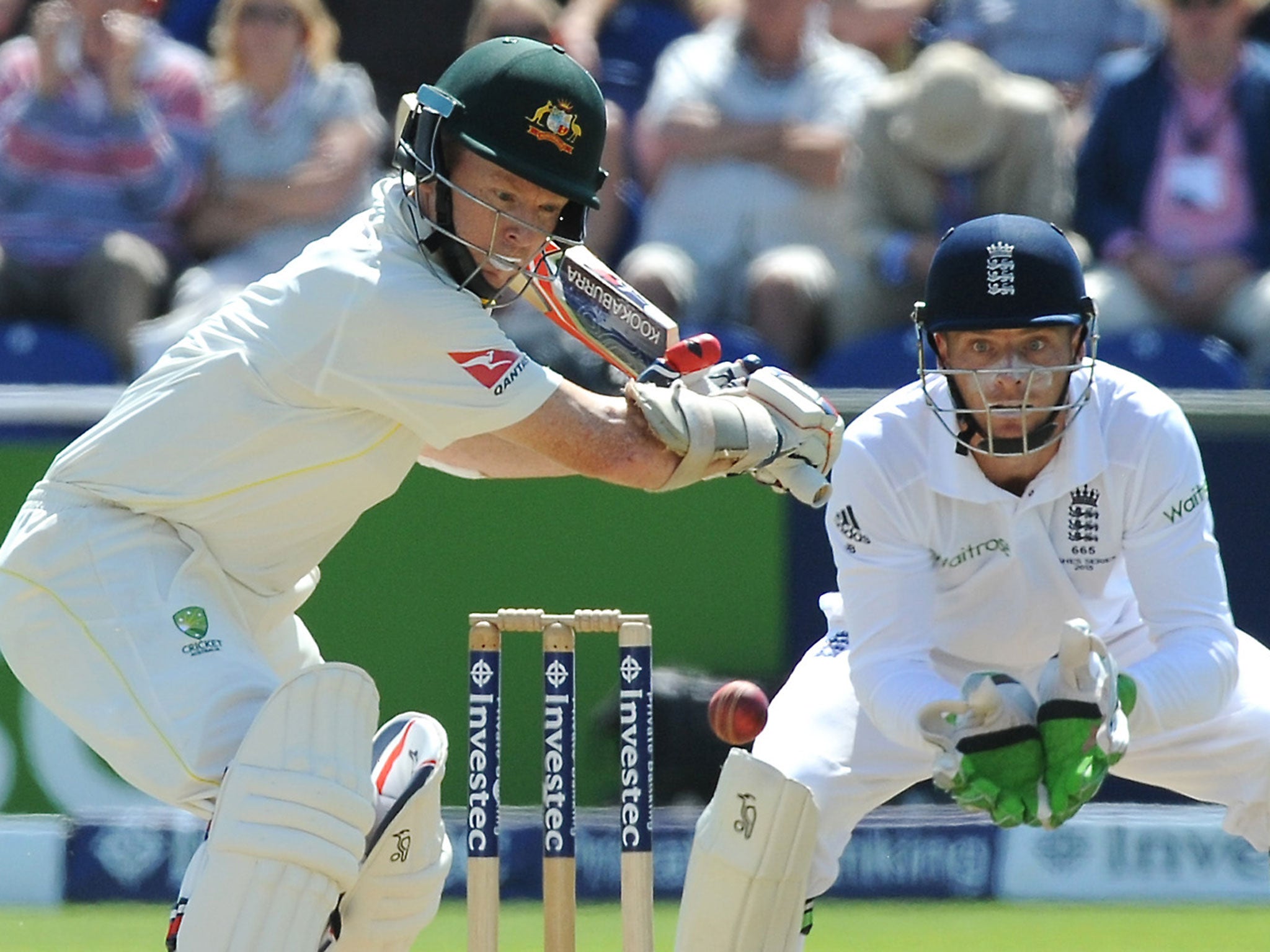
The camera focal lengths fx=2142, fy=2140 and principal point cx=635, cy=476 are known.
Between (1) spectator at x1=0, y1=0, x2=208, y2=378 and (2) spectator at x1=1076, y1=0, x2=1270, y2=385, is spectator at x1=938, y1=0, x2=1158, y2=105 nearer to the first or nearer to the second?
(2) spectator at x1=1076, y1=0, x2=1270, y2=385

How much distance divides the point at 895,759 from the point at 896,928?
165 cm

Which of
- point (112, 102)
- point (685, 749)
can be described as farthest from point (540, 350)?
point (112, 102)

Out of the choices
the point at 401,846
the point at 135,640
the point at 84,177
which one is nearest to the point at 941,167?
the point at 84,177

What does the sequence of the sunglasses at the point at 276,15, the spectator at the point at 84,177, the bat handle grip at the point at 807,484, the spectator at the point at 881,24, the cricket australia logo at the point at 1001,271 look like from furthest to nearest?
the spectator at the point at 881,24
the sunglasses at the point at 276,15
the spectator at the point at 84,177
the cricket australia logo at the point at 1001,271
the bat handle grip at the point at 807,484

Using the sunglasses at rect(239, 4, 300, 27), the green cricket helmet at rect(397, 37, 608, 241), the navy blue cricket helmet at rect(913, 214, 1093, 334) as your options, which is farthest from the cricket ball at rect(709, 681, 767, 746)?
the sunglasses at rect(239, 4, 300, 27)

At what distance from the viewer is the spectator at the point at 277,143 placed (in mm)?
6809

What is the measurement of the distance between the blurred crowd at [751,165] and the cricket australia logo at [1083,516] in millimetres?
2496

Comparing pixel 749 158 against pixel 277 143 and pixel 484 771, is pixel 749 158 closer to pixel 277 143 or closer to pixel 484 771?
pixel 277 143

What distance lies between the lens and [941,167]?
640cm

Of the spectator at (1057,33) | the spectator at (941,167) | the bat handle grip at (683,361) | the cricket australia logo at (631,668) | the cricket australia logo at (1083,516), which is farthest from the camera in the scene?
the spectator at (1057,33)

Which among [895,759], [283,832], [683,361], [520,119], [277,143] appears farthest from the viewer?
[277,143]

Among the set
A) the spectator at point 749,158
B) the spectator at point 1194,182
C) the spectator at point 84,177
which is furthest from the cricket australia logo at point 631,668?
the spectator at point 84,177

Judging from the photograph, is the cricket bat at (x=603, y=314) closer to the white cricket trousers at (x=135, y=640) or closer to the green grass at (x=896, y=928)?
the white cricket trousers at (x=135, y=640)

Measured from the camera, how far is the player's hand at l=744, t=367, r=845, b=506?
326 centimetres
